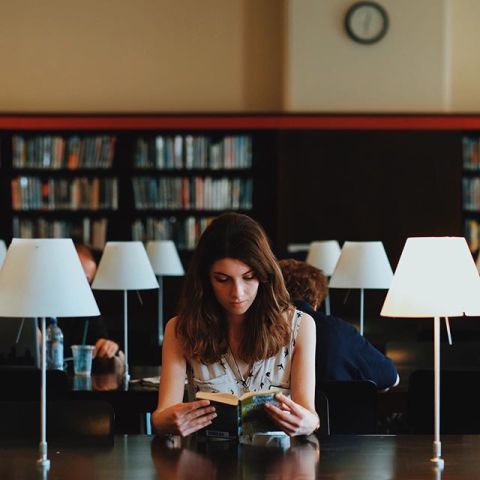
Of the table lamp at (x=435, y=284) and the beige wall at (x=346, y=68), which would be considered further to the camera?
the beige wall at (x=346, y=68)

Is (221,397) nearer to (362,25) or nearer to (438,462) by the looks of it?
(438,462)

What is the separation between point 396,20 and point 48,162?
10.9 ft

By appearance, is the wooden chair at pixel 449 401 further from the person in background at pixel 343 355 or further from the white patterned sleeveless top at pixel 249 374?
the white patterned sleeveless top at pixel 249 374

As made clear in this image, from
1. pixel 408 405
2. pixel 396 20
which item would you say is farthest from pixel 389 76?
pixel 408 405

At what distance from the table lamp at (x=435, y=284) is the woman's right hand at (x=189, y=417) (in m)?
0.59

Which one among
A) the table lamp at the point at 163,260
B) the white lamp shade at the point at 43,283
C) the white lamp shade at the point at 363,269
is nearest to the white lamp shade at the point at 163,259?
the table lamp at the point at 163,260

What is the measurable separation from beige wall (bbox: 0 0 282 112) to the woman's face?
6891 millimetres

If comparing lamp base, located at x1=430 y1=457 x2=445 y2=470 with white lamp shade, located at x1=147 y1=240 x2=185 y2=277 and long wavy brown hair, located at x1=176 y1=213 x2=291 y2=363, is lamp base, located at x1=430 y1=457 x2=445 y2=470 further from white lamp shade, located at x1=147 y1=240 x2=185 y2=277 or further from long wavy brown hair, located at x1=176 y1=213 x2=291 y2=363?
white lamp shade, located at x1=147 y1=240 x2=185 y2=277

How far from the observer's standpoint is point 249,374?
11.4ft

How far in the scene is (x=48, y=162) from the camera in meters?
9.70

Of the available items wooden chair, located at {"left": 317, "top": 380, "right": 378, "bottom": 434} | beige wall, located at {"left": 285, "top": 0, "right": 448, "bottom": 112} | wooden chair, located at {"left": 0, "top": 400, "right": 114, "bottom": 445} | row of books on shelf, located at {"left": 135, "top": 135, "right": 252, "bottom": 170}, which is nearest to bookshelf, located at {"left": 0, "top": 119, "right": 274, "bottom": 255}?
row of books on shelf, located at {"left": 135, "top": 135, "right": 252, "bottom": 170}

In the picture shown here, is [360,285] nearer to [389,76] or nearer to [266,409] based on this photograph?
[266,409]

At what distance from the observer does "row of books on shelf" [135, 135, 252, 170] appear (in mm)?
9633

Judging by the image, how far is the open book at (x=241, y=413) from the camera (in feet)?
10.2
